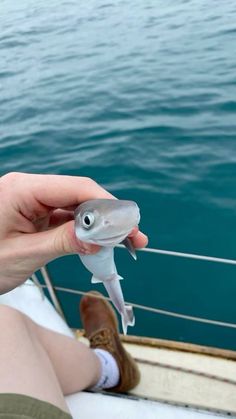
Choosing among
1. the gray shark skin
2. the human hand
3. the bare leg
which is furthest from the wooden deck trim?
the gray shark skin

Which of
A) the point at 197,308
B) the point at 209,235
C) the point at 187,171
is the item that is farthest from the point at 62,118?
the point at 197,308

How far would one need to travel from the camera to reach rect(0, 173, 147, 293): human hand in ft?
4.84

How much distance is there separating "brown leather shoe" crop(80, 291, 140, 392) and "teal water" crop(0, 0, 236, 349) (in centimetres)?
70

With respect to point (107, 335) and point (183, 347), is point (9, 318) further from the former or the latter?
point (183, 347)

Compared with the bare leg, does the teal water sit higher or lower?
lower

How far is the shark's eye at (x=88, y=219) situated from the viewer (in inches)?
52.5

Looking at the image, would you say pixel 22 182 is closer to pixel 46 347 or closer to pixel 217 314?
pixel 46 347

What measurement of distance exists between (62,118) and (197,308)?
13.4 ft

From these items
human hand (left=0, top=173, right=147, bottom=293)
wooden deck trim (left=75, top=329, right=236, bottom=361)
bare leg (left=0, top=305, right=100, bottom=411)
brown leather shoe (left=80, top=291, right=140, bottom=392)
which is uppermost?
human hand (left=0, top=173, right=147, bottom=293)

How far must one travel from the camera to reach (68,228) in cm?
143

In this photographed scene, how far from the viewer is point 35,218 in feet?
5.39

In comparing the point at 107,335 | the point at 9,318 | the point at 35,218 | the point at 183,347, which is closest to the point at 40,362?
the point at 9,318

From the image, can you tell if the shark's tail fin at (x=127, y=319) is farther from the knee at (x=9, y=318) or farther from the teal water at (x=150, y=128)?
the teal water at (x=150, y=128)

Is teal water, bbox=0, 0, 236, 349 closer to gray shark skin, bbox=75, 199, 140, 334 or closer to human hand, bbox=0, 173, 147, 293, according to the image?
human hand, bbox=0, 173, 147, 293
